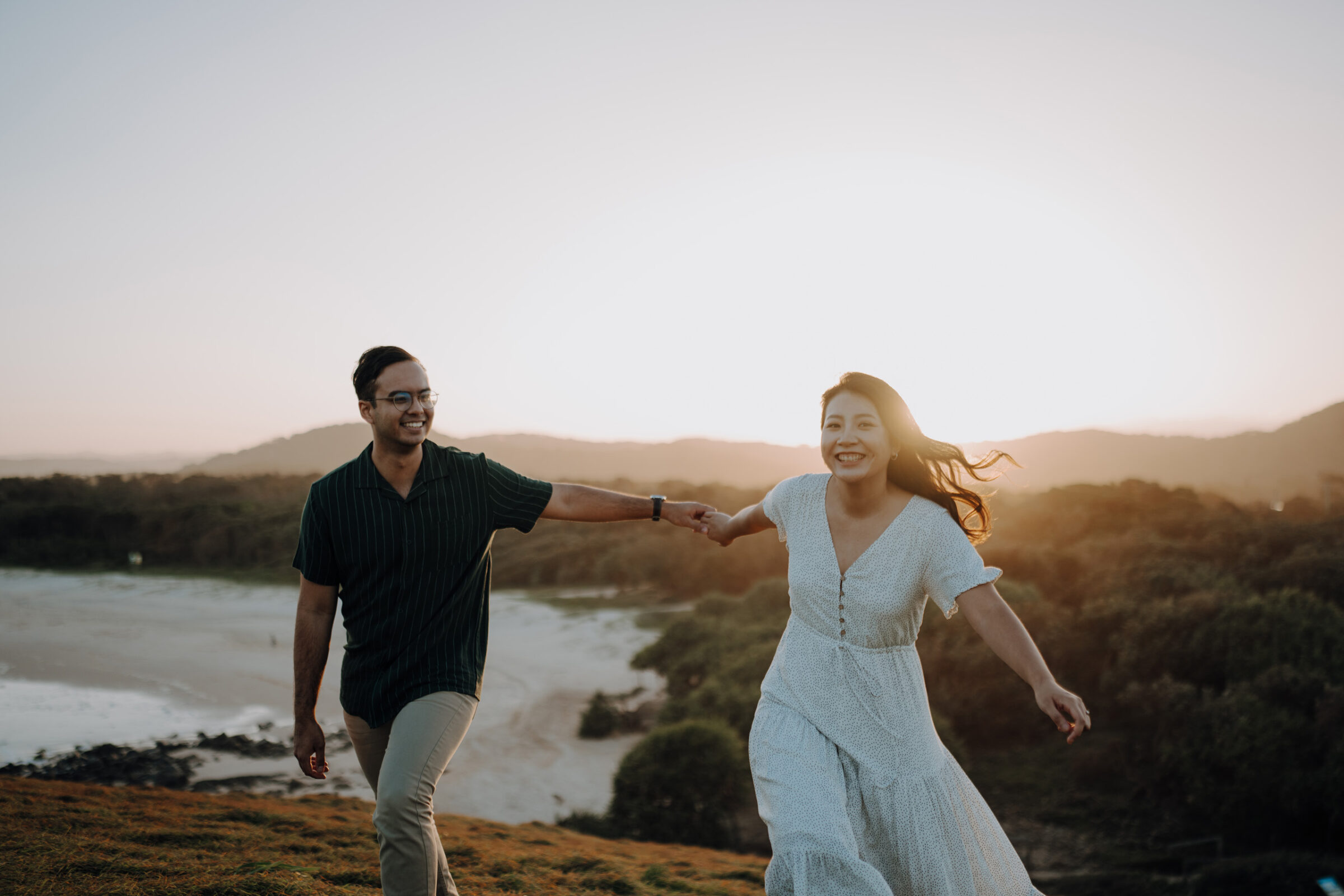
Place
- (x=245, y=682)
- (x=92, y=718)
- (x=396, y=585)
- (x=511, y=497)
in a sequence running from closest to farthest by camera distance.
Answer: (x=396, y=585)
(x=511, y=497)
(x=92, y=718)
(x=245, y=682)

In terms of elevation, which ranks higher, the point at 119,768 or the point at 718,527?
the point at 718,527

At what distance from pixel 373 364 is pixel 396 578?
3.08 feet

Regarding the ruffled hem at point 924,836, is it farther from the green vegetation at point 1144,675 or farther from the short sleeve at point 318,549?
the green vegetation at point 1144,675

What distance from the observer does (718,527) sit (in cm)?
485

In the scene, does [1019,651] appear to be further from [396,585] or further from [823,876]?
[396,585]

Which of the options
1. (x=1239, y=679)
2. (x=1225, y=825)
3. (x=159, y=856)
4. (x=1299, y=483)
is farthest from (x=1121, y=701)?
(x=1299, y=483)

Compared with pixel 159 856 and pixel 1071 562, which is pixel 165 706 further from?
pixel 1071 562

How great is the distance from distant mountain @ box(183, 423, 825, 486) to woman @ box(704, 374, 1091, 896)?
75748 millimetres

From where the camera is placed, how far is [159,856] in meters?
5.91

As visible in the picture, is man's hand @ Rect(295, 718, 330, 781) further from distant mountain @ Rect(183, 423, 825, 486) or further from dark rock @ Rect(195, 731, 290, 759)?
distant mountain @ Rect(183, 423, 825, 486)

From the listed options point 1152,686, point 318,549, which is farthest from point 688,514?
point 1152,686

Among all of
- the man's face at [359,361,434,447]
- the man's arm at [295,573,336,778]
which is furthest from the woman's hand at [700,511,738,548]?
the man's arm at [295,573,336,778]

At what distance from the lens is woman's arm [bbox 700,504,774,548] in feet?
14.6

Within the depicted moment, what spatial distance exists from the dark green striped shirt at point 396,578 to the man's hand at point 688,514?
1458 mm
